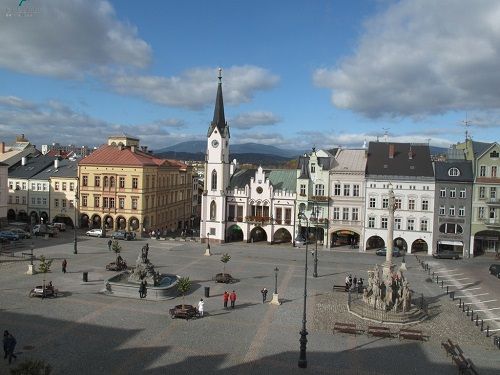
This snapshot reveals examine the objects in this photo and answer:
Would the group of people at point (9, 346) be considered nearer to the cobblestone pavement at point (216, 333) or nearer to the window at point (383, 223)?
the cobblestone pavement at point (216, 333)

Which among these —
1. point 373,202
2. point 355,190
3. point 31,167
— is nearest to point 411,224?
point 373,202

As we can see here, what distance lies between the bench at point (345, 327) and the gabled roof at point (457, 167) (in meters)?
34.2

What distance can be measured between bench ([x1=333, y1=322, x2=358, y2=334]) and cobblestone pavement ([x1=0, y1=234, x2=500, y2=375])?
36cm

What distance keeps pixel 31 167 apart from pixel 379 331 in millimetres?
65365

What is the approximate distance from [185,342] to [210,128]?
136 ft

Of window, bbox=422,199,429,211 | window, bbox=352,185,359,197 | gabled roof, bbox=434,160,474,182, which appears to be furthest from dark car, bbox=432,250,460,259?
window, bbox=352,185,359,197

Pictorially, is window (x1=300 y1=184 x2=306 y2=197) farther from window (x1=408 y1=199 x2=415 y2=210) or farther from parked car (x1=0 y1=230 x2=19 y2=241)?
parked car (x1=0 y1=230 x2=19 y2=241)

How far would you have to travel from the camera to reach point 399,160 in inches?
2335

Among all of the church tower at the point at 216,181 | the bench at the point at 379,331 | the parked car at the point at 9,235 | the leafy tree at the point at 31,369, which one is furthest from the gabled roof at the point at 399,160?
the leafy tree at the point at 31,369

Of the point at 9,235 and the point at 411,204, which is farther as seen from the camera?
the point at 411,204

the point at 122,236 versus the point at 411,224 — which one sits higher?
the point at 411,224

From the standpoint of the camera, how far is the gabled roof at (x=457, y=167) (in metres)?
56.2

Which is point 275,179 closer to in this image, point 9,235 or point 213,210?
point 213,210

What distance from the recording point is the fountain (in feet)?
109
